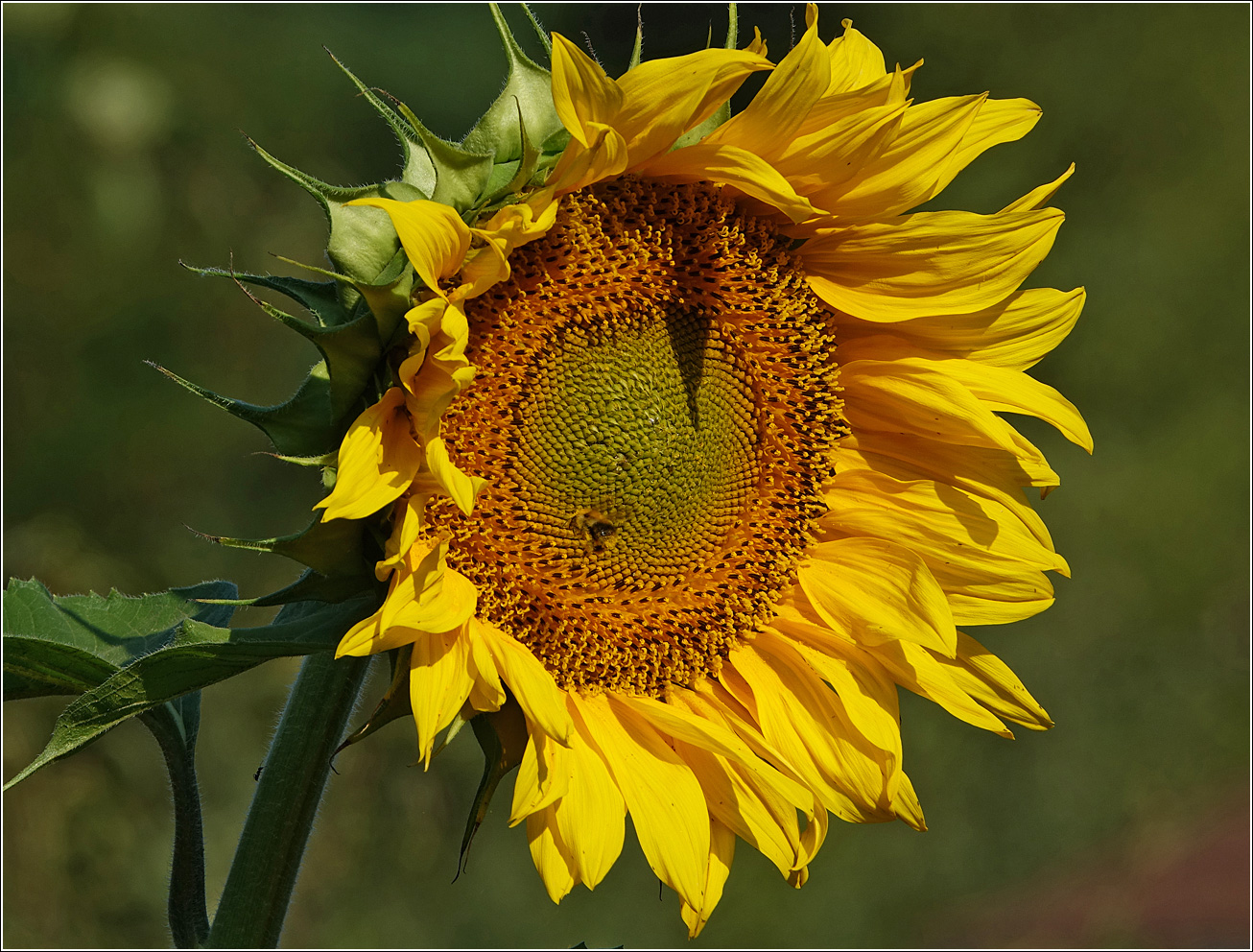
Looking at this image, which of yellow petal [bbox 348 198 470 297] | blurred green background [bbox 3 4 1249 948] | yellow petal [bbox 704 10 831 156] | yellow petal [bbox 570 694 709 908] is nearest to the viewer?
yellow petal [bbox 348 198 470 297]

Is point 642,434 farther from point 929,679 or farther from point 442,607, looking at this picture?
point 929,679

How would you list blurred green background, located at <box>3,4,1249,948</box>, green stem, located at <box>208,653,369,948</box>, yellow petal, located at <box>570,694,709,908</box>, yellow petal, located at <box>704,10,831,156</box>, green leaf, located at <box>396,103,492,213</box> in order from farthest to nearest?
blurred green background, located at <box>3,4,1249,948</box> < green stem, located at <box>208,653,369,948</box> < yellow petal, located at <box>570,694,709,908</box> < yellow petal, located at <box>704,10,831,156</box> < green leaf, located at <box>396,103,492,213</box>

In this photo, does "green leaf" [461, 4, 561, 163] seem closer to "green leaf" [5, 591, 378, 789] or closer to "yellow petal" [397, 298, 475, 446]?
"yellow petal" [397, 298, 475, 446]

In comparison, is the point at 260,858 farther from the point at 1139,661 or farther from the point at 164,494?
the point at 1139,661

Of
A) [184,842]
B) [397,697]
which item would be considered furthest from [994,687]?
[184,842]

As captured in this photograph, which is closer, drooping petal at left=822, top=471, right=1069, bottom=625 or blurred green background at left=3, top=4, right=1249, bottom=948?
drooping petal at left=822, top=471, right=1069, bottom=625

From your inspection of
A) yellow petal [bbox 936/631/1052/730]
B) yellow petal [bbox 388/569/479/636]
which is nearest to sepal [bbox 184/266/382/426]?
yellow petal [bbox 388/569/479/636]

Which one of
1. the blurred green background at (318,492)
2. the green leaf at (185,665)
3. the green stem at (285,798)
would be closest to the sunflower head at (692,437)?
the green leaf at (185,665)
